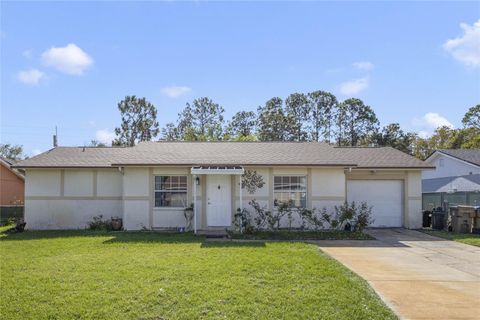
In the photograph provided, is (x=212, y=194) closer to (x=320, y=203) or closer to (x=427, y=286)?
(x=320, y=203)

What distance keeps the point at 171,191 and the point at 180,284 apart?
946 centimetres

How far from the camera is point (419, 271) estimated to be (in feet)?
29.1

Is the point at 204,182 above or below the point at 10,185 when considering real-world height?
above

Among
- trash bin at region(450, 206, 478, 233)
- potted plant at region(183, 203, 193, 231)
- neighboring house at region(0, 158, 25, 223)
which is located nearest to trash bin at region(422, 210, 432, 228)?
trash bin at region(450, 206, 478, 233)

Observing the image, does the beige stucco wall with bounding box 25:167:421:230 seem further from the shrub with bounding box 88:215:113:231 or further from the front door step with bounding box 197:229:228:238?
the front door step with bounding box 197:229:228:238

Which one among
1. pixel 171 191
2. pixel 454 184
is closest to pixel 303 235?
pixel 171 191

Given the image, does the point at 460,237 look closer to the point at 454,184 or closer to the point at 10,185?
the point at 454,184

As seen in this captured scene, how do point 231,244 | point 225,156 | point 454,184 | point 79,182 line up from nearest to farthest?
point 231,244
point 225,156
point 79,182
point 454,184

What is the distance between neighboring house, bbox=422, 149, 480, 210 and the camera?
21.0m

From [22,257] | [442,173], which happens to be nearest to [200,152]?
[22,257]

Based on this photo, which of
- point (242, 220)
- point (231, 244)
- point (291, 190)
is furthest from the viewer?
point (291, 190)

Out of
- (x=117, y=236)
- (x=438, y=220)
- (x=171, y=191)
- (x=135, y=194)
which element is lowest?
(x=117, y=236)

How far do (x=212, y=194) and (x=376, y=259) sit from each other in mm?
7475

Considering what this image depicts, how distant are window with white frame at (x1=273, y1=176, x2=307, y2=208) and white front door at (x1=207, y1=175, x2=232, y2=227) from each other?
6.11 feet
